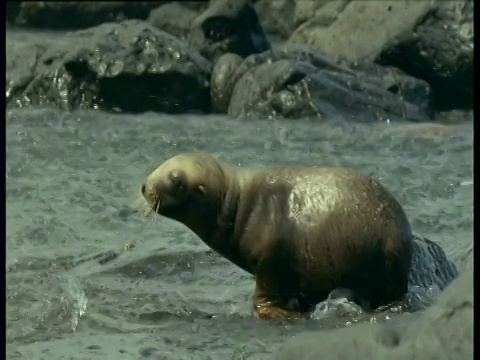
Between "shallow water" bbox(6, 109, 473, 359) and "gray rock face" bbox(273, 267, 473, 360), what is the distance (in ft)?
3.61

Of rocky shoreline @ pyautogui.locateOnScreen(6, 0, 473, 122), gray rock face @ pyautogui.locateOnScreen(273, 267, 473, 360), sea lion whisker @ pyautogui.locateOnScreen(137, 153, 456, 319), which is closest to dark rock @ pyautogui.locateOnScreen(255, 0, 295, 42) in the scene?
rocky shoreline @ pyautogui.locateOnScreen(6, 0, 473, 122)

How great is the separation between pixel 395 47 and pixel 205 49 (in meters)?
2.42

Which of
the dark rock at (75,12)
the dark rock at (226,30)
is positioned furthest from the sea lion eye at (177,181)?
the dark rock at (75,12)

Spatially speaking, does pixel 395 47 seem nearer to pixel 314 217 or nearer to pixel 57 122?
pixel 57 122

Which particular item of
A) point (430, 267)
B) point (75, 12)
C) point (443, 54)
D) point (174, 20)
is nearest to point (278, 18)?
point (174, 20)

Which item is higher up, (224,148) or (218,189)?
(218,189)

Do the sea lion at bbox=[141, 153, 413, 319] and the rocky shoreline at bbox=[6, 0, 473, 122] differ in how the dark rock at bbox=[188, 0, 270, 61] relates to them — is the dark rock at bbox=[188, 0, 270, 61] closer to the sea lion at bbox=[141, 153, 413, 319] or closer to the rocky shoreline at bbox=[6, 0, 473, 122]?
the rocky shoreline at bbox=[6, 0, 473, 122]

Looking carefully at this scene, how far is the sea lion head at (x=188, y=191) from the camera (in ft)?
17.1

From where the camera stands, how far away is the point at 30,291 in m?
5.70

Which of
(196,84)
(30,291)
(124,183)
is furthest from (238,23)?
(30,291)

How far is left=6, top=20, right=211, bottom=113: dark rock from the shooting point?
13.3 m

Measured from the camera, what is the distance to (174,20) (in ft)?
58.0

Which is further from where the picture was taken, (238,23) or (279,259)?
(238,23)

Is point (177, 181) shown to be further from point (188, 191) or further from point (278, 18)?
point (278, 18)
